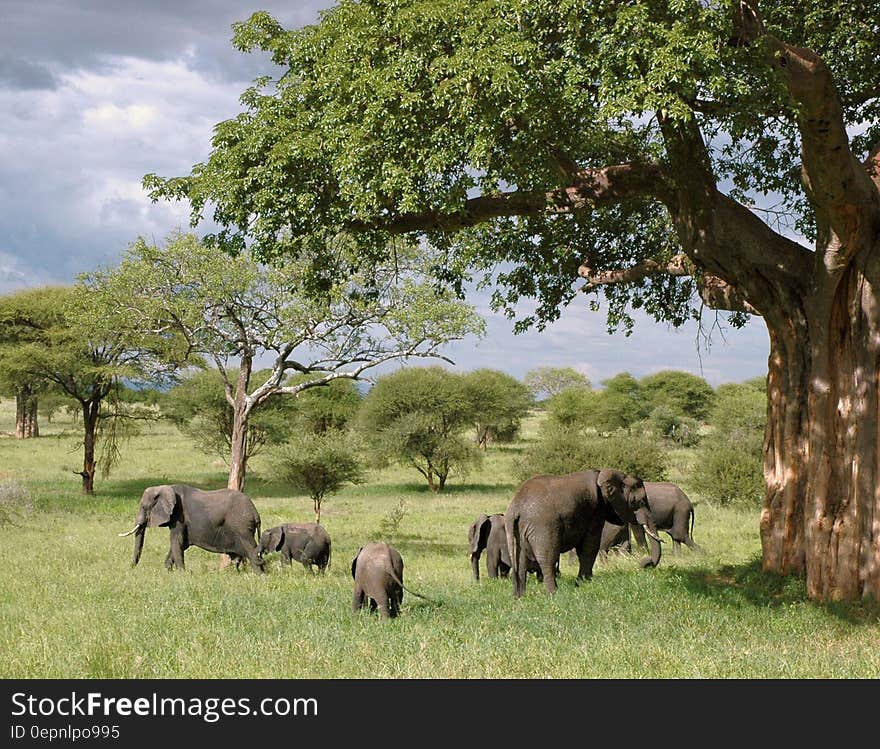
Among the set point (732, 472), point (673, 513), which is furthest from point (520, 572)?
point (732, 472)

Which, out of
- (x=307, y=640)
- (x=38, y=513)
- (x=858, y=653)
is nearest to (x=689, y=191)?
(x=858, y=653)

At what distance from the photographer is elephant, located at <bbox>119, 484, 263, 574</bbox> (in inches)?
685

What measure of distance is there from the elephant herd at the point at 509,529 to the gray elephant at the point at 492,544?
2 centimetres

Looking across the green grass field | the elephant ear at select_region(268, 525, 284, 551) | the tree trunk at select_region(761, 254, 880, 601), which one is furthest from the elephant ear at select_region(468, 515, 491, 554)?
the tree trunk at select_region(761, 254, 880, 601)

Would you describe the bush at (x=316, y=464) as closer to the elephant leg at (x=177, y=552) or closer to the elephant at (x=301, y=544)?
the elephant at (x=301, y=544)

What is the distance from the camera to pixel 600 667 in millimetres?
8203

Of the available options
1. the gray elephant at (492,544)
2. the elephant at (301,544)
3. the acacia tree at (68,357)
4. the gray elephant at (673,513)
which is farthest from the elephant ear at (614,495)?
the acacia tree at (68,357)

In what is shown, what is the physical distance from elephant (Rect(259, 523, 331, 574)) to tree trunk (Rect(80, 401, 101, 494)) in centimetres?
2113

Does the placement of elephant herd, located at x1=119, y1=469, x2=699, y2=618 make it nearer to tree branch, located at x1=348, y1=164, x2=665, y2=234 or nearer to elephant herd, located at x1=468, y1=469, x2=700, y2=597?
elephant herd, located at x1=468, y1=469, x2=700, y2=597

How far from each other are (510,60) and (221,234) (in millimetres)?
5118

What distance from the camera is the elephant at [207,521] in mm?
17406

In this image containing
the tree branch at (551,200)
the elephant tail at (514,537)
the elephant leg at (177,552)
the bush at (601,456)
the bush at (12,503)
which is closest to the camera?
the tree branch at (551,200)

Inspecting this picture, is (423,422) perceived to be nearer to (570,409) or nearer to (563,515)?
(570,409)

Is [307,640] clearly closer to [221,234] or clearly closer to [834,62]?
[221,234]
